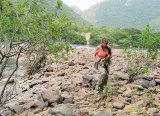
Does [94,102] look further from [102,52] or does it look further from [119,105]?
[102,52]

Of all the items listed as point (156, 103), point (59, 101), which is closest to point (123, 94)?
point (156, 103)

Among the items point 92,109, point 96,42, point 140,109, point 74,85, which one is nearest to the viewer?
point 140,109

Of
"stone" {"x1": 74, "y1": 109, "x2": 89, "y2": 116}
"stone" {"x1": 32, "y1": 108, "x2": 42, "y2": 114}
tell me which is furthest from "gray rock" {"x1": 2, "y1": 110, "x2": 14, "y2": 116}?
"stone" {"x1": 74, "y1": 109, "x2": 89, "y2": 116}

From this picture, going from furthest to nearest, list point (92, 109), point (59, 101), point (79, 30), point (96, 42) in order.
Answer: point (79, 30) < point (96, 42) < point (59, 101) < point (92, 109)

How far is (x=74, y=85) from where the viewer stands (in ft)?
19.1

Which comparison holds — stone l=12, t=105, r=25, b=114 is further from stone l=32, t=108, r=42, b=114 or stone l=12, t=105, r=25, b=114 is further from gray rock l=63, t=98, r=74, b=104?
gray rock l=63, t=98, r=74, b=104

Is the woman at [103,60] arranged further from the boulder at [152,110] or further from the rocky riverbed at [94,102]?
the boulder at [152,110]

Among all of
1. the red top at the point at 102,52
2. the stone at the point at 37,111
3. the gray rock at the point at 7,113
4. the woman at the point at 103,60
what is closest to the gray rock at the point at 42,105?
the stone at the point at 37,111

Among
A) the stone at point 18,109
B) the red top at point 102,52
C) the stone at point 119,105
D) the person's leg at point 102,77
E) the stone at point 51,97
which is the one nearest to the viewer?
the stone at point 119,105

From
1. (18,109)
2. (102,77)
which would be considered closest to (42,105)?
(18,109)

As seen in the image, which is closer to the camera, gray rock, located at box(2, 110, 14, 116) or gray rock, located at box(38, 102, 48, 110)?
gray rock, located at box(2, 110, 14, 116)

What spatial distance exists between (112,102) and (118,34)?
65.9m

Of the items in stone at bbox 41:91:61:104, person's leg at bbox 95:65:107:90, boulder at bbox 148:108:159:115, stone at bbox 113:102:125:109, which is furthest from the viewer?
person's leg at bbox 95:65:107:90

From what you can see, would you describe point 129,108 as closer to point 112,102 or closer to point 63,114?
point 112,102
